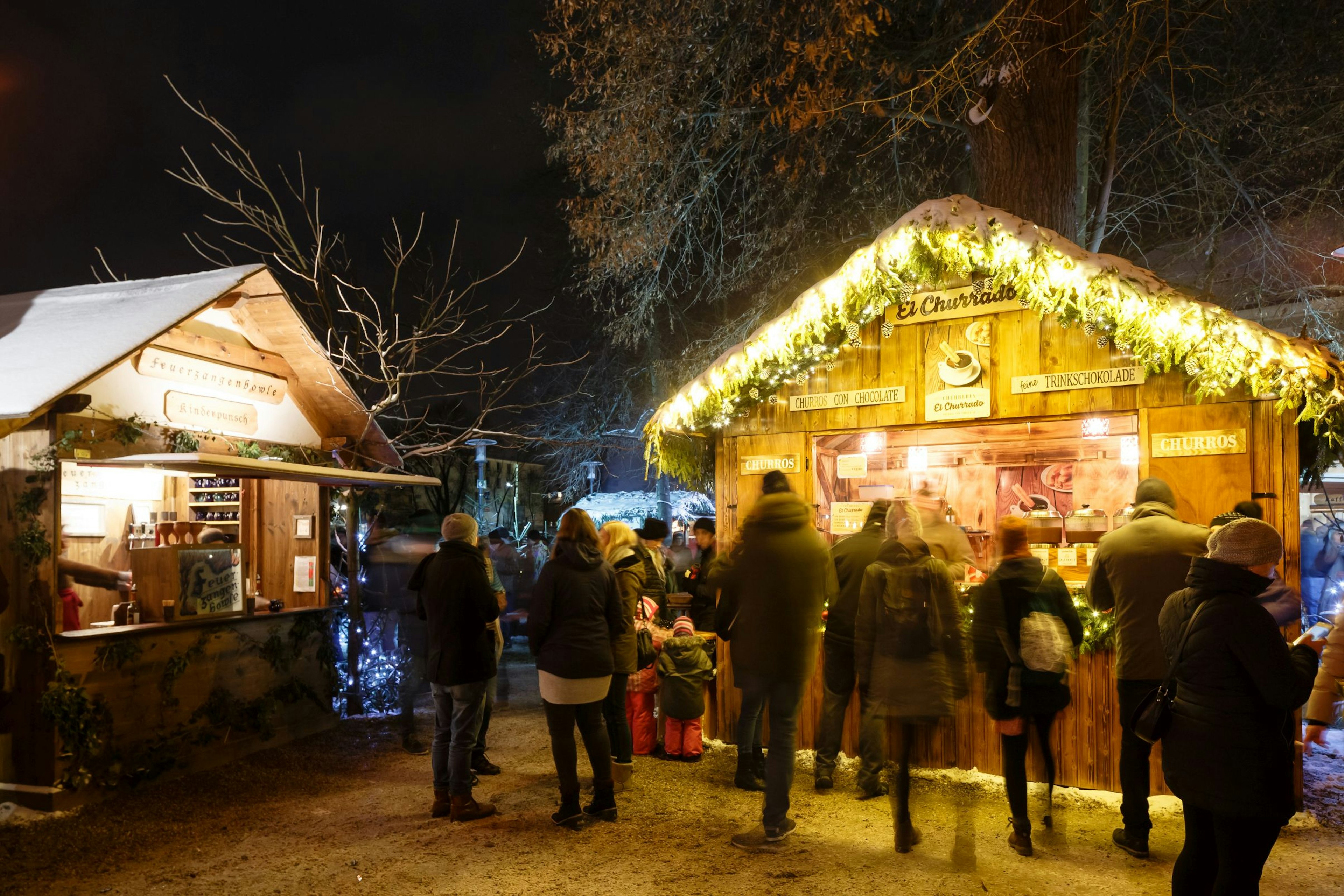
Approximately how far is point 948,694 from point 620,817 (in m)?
2.29

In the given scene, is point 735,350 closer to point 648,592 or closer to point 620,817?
point 648,592

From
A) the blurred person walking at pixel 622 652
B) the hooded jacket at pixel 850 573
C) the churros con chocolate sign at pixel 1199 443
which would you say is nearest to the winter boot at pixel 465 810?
the blurred person walking at pixel 622 652

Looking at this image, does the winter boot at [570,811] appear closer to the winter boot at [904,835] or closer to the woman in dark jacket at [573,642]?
the woman in dark jacket at [573,642]

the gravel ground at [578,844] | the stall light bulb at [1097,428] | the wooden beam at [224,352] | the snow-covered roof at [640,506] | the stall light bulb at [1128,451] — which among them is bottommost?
the gravel ground at [578,844]

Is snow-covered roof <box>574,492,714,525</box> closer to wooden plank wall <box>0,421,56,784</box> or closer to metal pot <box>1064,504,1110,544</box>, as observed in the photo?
metal pot <box>1064,504,1110,544</box>

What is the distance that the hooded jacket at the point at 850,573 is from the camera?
19.6 ft

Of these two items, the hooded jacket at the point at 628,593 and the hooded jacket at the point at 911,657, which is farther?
the hooded jacket at the point at 628,593

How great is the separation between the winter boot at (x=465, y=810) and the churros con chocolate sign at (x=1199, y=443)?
16.5 ft

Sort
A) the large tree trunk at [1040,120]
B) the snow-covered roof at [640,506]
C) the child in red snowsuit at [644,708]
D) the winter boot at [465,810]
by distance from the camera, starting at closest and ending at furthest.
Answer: the winter boot at [465,810] → the child in red snowsuit at [644,708] → the large tree trunk at [1040,120] → the snow-covered roof at [640,506]

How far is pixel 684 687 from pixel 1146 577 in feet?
11.1

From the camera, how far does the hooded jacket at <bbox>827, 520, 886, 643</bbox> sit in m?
5.97

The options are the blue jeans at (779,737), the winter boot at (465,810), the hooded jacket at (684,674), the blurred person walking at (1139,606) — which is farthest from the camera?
the hooded jacket at (684,674)

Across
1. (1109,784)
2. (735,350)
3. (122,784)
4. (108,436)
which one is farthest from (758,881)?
(108,436)

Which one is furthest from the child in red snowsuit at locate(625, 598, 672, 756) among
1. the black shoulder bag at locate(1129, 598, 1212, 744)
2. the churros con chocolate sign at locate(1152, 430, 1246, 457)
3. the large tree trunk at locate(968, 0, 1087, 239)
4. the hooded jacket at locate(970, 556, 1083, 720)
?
the large tree trunk at locate(968, 0, 1087, 239)
